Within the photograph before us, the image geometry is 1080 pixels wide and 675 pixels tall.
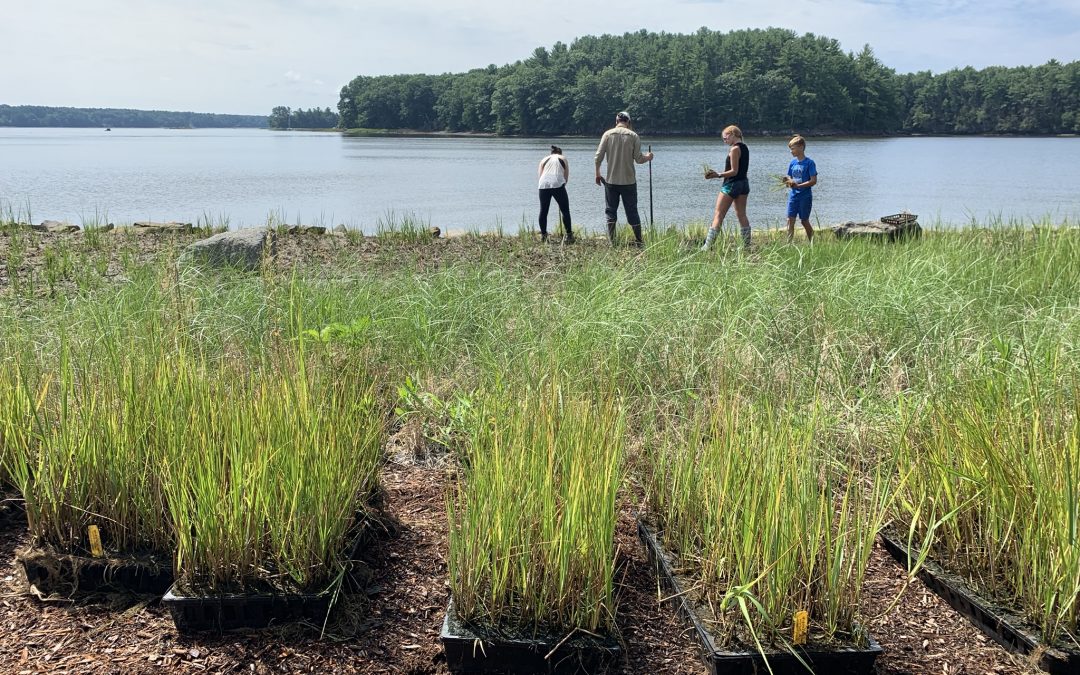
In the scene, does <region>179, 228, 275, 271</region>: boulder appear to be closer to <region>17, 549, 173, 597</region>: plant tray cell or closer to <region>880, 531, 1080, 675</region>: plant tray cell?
<region>17, 549, 173, 597</region>: plant tray cell

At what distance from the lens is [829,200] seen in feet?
69.9

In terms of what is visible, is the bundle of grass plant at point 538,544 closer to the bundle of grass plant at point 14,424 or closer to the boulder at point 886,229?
the bundle of grass plant at point 14,424

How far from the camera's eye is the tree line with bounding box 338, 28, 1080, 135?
83125 millimetres

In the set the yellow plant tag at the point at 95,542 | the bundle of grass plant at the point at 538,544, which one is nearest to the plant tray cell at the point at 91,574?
the yellow plant tag at the point at 95,542

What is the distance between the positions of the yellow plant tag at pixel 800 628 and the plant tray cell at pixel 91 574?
6.77 feet

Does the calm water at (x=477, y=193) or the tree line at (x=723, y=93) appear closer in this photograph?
the calm water at (x=477, y=193)

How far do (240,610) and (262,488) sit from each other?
39 centimetres

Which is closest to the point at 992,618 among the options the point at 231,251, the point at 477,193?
the point at 231,251

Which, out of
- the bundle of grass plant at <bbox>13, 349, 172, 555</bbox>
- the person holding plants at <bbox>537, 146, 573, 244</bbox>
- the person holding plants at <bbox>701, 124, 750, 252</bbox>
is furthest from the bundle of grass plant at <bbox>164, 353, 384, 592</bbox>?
the person holding plants at <bbox>537, 146, 573, 244</bbox>

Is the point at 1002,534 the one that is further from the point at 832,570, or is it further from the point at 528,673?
the point at 528,673

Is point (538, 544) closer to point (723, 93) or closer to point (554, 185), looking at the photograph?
point (554, 185)

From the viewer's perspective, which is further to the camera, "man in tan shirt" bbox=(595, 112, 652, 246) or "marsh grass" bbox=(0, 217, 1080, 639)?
"man in tan shirt" bbox=(595, 112, 652, 246)

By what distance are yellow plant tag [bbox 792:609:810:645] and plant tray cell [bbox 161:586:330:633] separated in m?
1.46

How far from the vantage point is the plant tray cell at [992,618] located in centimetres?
239
